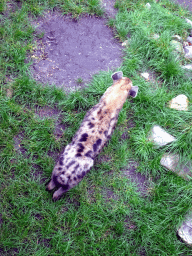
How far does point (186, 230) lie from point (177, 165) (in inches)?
39.9

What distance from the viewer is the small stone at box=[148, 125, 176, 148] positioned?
4.08 m

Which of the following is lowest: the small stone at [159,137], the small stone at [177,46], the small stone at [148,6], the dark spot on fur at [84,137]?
the small stone at [159,137]

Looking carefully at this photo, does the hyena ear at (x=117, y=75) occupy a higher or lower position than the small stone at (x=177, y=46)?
lower


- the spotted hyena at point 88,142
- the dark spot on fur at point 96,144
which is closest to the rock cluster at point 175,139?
the spotted hyena at point 88,142

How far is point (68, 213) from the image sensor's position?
347 centimetres

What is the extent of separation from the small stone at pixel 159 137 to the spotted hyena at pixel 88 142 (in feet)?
2.60

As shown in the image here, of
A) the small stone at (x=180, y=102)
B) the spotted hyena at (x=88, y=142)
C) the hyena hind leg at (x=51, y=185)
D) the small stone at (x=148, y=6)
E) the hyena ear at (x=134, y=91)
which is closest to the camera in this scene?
the spotted hyena at (x=88, y=142)

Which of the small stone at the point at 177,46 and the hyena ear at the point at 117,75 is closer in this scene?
the hyena ear at the point at 117,75

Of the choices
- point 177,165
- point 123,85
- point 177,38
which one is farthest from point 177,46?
point 177,165

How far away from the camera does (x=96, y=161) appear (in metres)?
3.95

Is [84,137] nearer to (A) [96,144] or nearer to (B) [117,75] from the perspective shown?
(A) [96,144]

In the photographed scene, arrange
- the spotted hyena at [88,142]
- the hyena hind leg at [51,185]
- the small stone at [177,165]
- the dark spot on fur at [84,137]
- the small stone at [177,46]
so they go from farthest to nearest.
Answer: the small stone at [177,46] → the small stone at [177,165] → the dark spot on fur at [84,137] → the hyena hind leg at [51,185] → the spotted hyena at [88,142]

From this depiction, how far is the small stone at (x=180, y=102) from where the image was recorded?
446 cm

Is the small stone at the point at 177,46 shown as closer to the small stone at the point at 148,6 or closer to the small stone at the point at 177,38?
the small stone at the point at 177,38
